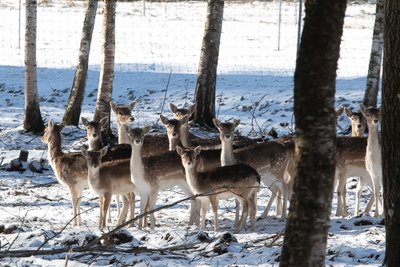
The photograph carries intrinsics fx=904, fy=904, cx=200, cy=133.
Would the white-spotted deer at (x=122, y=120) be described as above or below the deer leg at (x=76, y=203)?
above

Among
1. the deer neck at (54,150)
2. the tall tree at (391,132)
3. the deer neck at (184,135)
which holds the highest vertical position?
the tall tree at (391,132)

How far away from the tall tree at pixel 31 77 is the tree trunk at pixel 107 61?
5.69ft

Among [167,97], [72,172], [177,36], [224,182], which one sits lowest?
[167,97]

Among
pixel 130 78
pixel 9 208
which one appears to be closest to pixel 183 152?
pixel 9 208

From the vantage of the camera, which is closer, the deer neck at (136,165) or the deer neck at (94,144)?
the deer neck at (136,165)

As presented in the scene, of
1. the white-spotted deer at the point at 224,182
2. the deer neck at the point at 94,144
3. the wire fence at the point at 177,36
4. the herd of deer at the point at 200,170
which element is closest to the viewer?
the white-spotted deer at the point at 224,182

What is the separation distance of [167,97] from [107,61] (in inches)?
226

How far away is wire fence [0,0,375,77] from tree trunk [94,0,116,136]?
962 centimetres

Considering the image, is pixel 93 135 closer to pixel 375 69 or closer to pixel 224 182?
pixel 224 182

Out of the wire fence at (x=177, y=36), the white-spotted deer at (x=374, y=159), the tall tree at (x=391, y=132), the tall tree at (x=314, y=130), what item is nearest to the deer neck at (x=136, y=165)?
the white-spotted deer at (x=374, y=159)

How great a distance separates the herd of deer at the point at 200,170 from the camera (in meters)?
11.7

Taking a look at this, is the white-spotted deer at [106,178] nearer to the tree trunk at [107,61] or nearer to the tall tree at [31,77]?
the tree trunk at [107,61]

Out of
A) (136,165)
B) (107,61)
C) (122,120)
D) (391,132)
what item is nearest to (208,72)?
(107,61)

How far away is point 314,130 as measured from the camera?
241 inches
